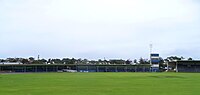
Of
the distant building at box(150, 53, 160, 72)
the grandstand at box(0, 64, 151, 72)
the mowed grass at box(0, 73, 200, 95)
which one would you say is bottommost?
the mowed grass at box(0, 73, 200, 95)

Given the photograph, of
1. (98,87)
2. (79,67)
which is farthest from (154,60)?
(98,87)

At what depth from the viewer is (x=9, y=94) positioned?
A: 92.4ft

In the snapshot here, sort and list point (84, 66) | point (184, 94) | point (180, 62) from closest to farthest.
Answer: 1. point (184, 94)
2. point (180, 62)
3. point (84, 66)

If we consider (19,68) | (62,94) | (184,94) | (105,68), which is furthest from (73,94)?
(105,68)

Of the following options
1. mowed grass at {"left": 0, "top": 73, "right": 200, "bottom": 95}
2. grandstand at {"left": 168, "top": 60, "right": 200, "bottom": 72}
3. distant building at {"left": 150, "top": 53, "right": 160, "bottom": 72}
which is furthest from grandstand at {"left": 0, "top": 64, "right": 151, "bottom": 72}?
mowed grass at {"left": 0, "top": 73, "right": 200, "bottom": 95}

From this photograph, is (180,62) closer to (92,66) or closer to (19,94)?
(92,66)

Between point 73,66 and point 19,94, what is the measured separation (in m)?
154

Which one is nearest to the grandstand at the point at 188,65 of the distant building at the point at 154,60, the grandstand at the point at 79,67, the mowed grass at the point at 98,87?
the distant building at the point at 154,60

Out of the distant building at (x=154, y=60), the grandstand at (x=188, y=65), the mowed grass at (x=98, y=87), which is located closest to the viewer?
the mowed grass at (x=98, y=87)

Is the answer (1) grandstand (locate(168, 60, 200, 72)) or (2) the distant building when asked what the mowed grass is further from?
(2) the distant building

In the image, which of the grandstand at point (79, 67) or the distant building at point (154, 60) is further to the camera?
the distant building at point (154, 60)

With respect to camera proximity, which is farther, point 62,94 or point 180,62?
point 180,62

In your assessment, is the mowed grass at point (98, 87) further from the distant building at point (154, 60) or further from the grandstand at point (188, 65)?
the distant building at point (154, 60)

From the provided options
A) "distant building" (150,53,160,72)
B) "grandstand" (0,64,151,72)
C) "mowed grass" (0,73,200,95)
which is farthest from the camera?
"distant building" (150,53,160,72)
